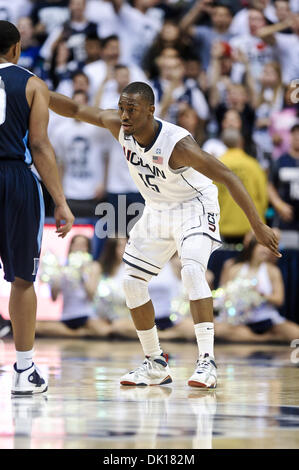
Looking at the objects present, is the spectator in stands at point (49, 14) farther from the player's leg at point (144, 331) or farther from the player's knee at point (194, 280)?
the player's knee at point (194, 280)

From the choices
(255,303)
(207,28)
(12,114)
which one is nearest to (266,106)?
(207,28)

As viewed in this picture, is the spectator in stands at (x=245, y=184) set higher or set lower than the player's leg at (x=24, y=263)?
higher

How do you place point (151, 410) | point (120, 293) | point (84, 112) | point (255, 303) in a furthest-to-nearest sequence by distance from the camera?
1. point (120, 293)
2. point (255, 303)
3. point (84, 112)
4. point (151, 410)

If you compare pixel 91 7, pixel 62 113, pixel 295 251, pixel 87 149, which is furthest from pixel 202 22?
pixel 62 113

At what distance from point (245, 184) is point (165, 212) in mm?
4134

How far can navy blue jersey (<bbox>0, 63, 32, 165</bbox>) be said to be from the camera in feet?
15.3

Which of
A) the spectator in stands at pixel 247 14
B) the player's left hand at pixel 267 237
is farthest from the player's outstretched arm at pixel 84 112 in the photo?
the spectator in stands at pixel 247 14

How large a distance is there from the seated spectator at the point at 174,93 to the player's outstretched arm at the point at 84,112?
16.8 ft

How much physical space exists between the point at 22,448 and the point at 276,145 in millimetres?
7982

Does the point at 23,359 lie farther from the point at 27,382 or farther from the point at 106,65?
the point at 106,65

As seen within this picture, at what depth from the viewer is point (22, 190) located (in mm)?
4656

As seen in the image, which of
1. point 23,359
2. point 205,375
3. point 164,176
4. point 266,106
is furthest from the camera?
point 266,106

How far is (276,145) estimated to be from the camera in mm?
10625

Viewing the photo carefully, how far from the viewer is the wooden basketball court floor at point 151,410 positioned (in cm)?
340
